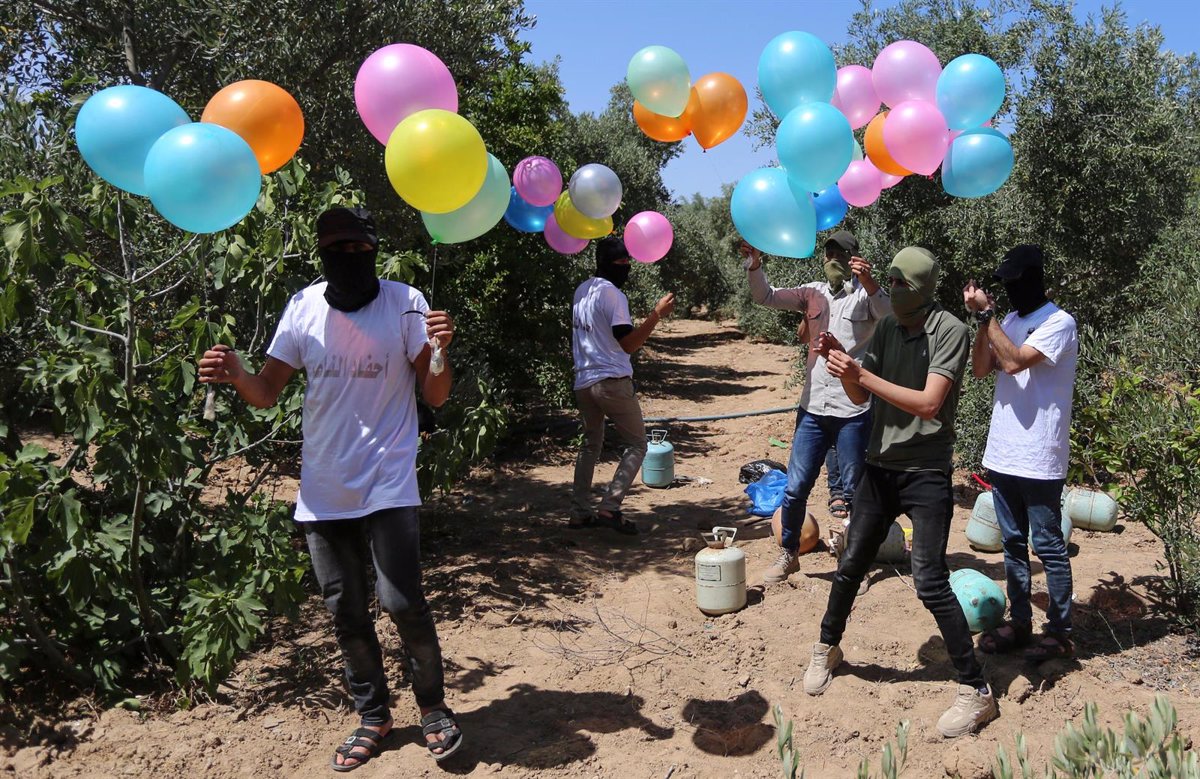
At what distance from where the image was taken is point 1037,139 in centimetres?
703

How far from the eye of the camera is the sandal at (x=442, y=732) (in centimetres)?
319

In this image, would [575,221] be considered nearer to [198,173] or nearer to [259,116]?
[259,116]

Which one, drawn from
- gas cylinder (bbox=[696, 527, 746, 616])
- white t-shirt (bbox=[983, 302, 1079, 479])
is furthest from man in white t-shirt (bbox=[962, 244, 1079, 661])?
gas cylinder (bbox=[696, 527, 746, 616])

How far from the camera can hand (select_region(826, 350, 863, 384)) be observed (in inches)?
129

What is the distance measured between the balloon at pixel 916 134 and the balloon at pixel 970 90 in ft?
0.31

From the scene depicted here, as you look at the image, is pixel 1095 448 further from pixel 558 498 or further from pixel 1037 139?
pixel 558 498

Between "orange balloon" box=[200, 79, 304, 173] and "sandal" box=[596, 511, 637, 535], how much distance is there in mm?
3456

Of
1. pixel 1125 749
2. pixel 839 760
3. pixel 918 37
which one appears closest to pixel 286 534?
pixel 839 760

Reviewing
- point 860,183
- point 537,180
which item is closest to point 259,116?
point 537,180

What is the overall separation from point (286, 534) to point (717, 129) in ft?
10.8

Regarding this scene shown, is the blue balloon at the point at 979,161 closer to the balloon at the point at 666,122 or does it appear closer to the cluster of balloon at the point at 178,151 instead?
the balloon at the point at 666,122

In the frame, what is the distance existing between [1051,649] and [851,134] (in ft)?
8.36

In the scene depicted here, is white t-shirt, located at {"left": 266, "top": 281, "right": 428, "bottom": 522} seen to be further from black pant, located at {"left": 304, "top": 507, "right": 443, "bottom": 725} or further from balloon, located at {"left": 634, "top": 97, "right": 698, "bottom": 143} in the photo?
balloon, located at {"left": 634, "top": 97, "right": 698, "bottom": 143}

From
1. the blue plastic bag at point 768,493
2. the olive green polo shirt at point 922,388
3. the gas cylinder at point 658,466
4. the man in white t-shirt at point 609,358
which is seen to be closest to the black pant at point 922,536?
the olive green polo shirt at point 922,388
